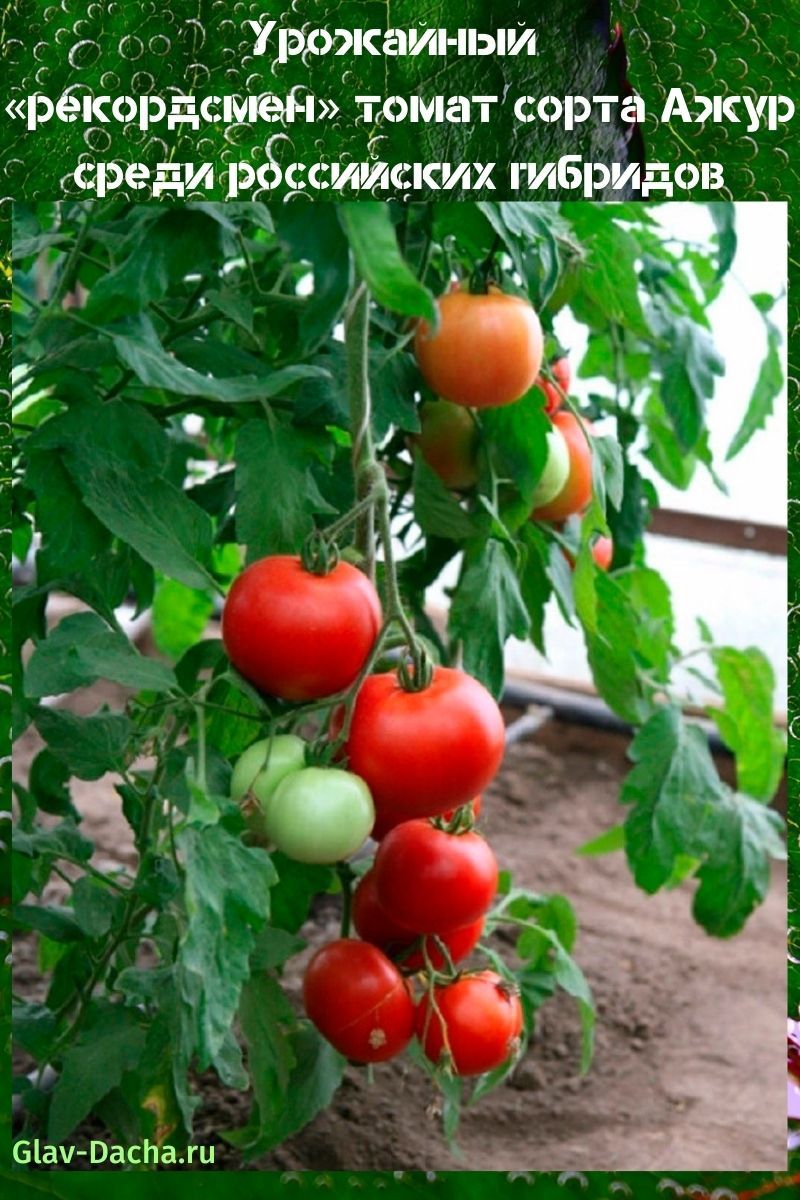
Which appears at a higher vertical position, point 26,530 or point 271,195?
point 271,195

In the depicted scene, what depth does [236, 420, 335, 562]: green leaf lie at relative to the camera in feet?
2.08

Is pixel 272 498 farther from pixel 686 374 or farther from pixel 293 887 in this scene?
pixel 686 374

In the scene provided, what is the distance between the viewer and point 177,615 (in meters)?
1.19

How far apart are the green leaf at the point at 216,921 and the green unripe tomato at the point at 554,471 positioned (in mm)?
297

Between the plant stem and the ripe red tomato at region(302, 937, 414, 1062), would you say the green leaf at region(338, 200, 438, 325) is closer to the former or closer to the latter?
the plant stem

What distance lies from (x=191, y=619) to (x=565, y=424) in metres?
0.50

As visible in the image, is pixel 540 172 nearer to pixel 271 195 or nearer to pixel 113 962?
pixel 271 195

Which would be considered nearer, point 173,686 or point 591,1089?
point 173,686

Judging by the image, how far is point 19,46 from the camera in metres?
0.58

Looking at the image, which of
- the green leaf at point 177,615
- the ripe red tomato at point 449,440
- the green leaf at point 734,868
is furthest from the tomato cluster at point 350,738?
the green leaf at point 177,615

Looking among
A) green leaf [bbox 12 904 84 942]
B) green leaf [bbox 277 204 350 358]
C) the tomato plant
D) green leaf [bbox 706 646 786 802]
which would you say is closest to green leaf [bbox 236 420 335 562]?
the tomato plant

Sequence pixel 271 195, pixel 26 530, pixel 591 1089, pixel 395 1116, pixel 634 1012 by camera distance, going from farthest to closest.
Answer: pixel 634 1012, pixel 591 1089, pixel 395 1116, pixel 26 530, pixel 271 195

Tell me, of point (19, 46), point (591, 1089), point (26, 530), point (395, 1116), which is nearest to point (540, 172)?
point (19, 46)

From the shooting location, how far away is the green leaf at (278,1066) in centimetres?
69
